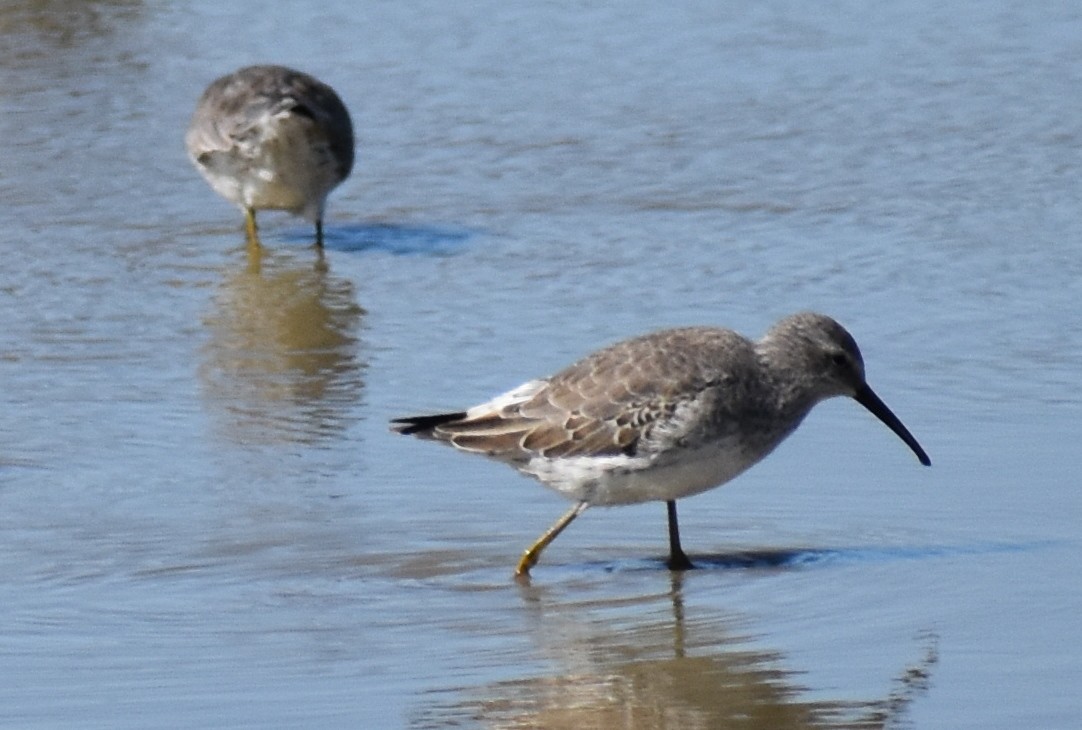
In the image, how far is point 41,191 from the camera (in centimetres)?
1212

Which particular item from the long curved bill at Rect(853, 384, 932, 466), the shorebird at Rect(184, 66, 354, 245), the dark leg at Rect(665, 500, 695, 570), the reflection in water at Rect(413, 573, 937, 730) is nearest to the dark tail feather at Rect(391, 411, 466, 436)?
the dark leg at Rect(665, 500, 695, 570)

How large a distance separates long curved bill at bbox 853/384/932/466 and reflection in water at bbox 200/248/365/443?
6.57ft

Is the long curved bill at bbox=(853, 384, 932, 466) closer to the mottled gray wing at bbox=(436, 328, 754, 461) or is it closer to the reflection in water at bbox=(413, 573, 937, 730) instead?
the mottled gray wing at bbox=(436, 328, 754, 461)

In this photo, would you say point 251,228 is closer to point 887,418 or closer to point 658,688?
point 887,418

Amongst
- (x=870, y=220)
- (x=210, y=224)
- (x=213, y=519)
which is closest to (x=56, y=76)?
(x=210, y=224)

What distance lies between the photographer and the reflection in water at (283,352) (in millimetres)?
8250

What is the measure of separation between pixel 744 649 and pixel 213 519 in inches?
78.8

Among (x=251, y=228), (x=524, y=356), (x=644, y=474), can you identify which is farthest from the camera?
(x=251, y=228)

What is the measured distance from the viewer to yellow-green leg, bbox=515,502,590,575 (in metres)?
6.64

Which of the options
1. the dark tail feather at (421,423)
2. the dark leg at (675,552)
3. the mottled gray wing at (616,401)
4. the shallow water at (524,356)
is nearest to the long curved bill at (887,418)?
the shallow water at (524,356)

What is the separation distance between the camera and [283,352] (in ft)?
30.7

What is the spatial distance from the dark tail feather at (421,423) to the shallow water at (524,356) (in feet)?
1.00

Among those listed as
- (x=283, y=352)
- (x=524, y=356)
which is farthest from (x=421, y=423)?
(x=283, y=352)

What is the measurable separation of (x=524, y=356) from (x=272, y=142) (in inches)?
136
